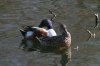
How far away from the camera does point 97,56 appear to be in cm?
1203

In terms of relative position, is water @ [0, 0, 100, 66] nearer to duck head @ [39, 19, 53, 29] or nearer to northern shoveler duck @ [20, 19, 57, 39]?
northern shoveler duck @ [20, 19, 57, 39]

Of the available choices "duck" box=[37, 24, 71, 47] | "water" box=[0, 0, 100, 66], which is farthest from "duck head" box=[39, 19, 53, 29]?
"duck" box=[37, 24, 71, 47]

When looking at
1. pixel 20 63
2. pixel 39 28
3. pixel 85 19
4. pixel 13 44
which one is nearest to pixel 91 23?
pixel 85 19

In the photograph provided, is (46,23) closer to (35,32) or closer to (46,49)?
(35,32)

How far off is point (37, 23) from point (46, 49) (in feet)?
6.12

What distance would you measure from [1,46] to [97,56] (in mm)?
2514

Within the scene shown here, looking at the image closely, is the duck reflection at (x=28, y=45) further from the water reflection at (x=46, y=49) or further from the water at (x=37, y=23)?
the water at (x=37, y=23)

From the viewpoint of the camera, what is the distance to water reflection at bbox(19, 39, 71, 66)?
1235cm

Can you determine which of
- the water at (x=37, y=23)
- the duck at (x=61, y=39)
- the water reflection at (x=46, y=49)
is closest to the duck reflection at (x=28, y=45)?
the water reflection at (x=46, y=49)

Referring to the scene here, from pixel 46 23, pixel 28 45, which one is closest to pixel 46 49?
pixel 28 45

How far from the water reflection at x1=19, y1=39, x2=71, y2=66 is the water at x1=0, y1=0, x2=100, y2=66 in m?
0.03

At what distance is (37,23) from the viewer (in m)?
14.8

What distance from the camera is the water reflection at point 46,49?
1235 centimetres

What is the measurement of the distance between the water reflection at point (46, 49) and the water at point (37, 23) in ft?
0.08
